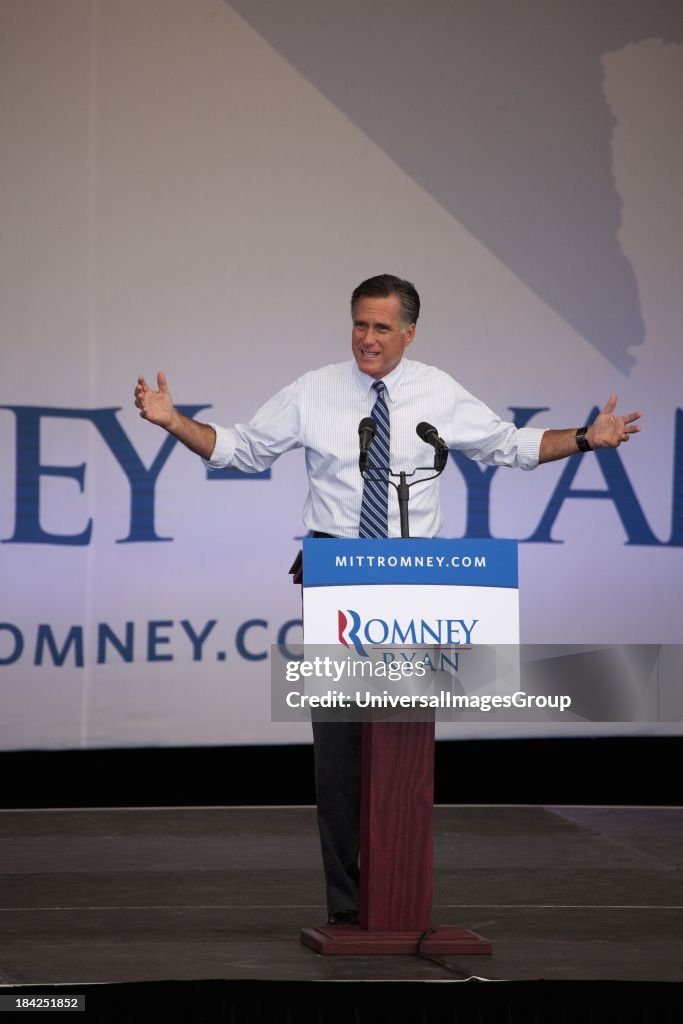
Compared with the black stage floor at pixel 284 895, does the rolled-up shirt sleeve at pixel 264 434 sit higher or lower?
higher

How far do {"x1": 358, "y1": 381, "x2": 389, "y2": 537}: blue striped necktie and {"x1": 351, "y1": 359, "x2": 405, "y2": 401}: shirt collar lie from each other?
0.10 meters

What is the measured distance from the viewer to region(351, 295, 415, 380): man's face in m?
3.36

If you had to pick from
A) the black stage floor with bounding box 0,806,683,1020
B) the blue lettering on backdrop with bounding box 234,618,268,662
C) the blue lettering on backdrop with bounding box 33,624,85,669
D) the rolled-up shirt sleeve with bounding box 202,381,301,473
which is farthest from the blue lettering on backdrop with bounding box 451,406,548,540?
the rolled-up shirt sleeve with bounding box 202,381,301,473

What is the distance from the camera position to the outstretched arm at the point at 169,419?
3.32 m

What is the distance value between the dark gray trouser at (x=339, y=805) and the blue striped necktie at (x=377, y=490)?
0.43 meters

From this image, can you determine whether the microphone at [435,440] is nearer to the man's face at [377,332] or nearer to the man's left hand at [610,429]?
the man's face at [377,332]

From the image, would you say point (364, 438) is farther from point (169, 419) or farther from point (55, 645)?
point (55, 645)

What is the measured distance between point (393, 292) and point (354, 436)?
329 mm

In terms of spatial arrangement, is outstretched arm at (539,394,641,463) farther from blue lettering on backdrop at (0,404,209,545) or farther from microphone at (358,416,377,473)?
blue lettering on backdrop at (0,404,209,545)

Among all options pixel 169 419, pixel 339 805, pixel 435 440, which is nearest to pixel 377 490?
pixel 435 440

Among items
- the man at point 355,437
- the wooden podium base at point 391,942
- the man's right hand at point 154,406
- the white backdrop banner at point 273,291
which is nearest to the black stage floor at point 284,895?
the wooden podium base at point 391,942

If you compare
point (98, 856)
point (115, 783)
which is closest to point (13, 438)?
point (115, 783)

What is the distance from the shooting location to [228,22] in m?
5.51

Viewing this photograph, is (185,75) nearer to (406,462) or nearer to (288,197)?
(288,197)
